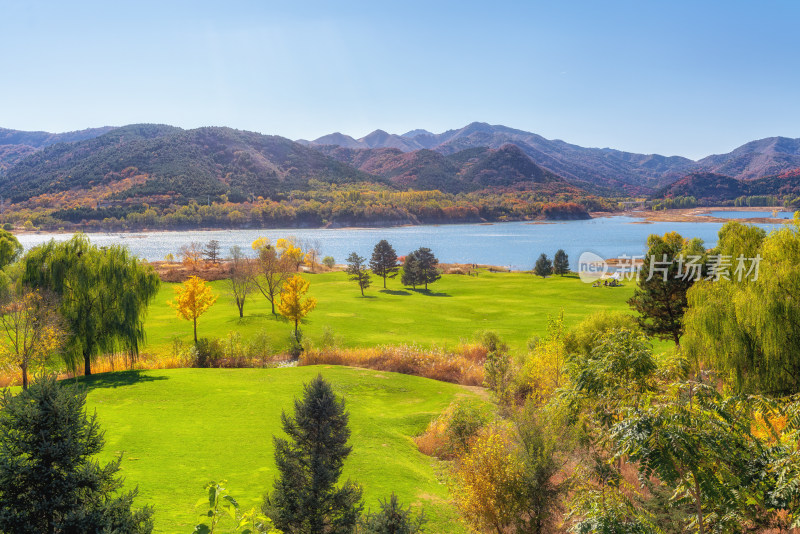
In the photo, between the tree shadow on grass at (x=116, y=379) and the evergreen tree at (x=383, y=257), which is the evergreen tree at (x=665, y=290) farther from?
the evergreen tree at (x=383, y=257)

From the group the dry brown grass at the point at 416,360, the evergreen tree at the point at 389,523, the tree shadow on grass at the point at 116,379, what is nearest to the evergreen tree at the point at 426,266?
the dry brown grass at the point at 416,360

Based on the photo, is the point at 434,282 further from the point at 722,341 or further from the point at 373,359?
the point at 722,341

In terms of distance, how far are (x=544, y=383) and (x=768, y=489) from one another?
1510 centimetres

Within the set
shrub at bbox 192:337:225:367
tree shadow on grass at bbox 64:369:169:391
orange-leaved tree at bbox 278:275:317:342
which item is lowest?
shrub at bbox 192:337:225:367

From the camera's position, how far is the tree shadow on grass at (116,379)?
2145 cm

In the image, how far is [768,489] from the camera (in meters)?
6.31

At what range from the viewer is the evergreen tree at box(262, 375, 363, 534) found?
7.59 m

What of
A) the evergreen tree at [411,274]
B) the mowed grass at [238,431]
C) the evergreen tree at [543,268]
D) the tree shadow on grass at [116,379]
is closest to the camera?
the mowed grass at [238,431]

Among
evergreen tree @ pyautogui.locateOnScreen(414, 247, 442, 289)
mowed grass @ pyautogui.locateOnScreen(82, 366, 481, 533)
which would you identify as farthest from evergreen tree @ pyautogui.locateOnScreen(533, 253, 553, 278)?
mowed grass @ pyautogui.locateOnScreen(82, 366, 481, 533)

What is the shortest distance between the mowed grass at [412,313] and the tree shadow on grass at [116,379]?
9160mm

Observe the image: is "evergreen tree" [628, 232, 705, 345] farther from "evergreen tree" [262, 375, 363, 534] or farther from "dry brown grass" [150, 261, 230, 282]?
"dry brown grass" [150, 261, 230, 282]

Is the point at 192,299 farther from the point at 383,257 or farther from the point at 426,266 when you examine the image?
the point at 383,257
